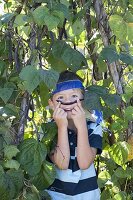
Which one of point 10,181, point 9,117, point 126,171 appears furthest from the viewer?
point 126,171

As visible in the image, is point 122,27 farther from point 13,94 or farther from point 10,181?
point 10,181

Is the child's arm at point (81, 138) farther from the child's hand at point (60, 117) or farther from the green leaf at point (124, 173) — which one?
the green leaf at point (124, 173)

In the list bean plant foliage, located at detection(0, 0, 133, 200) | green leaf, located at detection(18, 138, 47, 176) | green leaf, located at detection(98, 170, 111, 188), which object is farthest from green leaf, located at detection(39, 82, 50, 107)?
green leaf, located at detection(98, 170, 111, 188)

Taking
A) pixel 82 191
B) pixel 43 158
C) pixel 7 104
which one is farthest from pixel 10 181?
pixel 82 191

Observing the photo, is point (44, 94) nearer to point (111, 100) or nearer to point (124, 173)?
point (111, 100)

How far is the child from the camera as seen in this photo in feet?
4.95

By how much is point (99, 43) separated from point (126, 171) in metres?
0.50

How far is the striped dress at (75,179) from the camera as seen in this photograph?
1.56m

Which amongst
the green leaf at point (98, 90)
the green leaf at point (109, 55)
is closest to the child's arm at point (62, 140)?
the green leaf at point (98, 90)

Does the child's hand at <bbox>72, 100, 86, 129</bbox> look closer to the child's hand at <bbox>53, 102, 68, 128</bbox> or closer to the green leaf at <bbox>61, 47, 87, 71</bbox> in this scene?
the child's hand at <bbox>53, 102, 68, 128</bbox>

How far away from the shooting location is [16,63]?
154cm

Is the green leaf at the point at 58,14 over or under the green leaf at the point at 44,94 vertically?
over

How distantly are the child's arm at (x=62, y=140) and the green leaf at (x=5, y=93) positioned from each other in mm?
186

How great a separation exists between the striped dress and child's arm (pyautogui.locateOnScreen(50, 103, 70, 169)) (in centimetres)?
5
